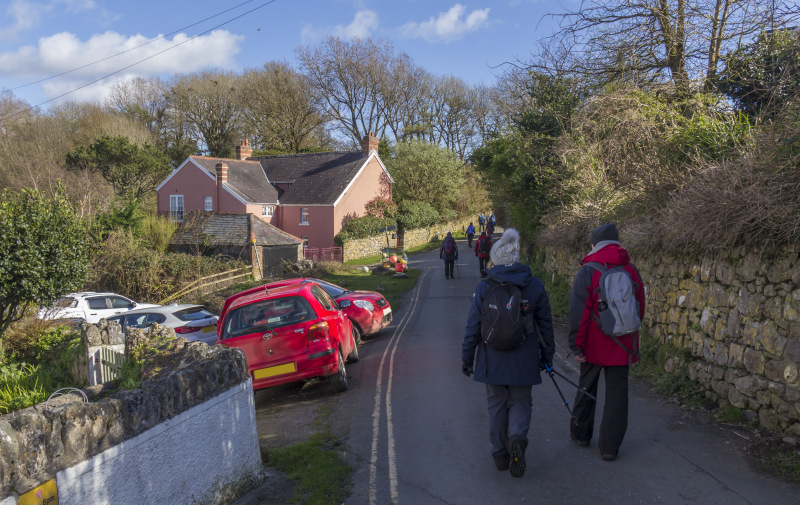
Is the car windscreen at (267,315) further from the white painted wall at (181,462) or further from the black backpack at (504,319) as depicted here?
the black backpack at (504,319)

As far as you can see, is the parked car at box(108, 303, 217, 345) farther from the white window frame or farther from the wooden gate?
the white window frame

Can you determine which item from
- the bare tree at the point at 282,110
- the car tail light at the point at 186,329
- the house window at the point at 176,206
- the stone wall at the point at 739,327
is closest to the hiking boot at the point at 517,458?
the stone wall at the point at 739,327

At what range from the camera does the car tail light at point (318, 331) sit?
8094 mm

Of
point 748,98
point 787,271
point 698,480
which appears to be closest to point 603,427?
point 698,480

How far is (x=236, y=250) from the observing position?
27.8 metres

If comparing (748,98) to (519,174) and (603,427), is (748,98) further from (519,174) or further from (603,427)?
(603,427)

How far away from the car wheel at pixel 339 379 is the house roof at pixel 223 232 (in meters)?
20.4

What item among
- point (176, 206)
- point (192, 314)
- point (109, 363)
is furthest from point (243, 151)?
point (109, 363)

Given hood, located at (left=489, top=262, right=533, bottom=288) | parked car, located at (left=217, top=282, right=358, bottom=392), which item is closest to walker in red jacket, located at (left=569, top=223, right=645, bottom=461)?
hood, located at (left=489, top=262, right=533, bottom=288)

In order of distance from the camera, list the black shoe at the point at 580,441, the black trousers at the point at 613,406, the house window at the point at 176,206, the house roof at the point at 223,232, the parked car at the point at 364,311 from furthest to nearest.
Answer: the house window at the point at 176,206, the house roof at the point at 223,232, the parked car at the point at 364,311, the black shoe at the point at 580,441, the black trousers at the point at 613,406

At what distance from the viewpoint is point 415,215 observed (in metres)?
44.8

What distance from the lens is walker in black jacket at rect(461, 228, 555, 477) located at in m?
4.78

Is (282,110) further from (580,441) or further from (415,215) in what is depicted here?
(580,441)

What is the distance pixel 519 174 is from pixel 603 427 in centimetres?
1495
